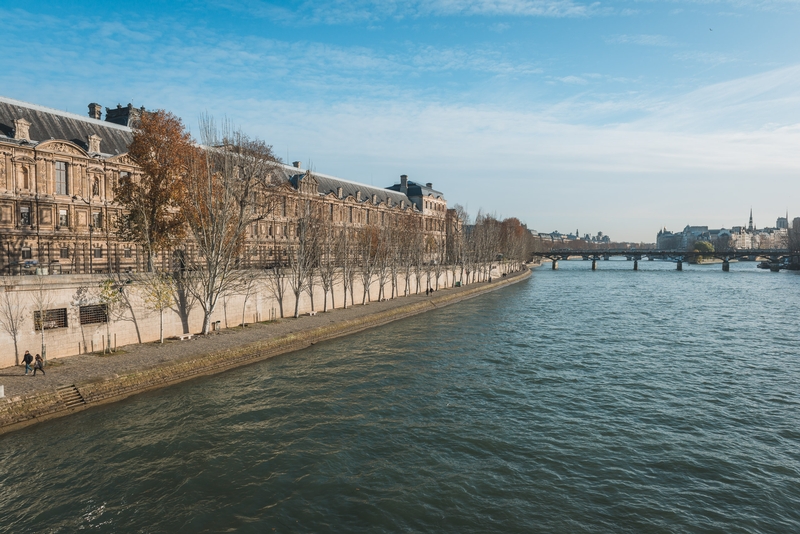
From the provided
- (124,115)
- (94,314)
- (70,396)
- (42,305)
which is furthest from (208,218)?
(124,115)

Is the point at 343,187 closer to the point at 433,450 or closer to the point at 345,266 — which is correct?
the point at 345,266

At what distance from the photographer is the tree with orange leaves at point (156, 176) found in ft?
124

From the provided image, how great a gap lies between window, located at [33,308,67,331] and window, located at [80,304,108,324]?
105 centimetres

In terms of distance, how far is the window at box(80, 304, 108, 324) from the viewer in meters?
29.2

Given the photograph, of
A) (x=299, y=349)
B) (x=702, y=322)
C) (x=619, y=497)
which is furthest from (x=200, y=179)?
(x=702, y=322)

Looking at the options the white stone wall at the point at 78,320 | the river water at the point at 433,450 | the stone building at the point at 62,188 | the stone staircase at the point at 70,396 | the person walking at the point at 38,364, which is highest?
the stone building at the point at 62,188

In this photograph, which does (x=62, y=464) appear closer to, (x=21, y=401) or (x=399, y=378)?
(x=21, y=401)

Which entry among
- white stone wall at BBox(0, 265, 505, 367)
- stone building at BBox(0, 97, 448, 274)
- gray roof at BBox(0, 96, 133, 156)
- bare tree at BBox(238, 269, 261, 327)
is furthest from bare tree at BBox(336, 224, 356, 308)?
gray roof at BBox(0, 96, 133, 156)

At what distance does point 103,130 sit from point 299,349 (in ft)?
105

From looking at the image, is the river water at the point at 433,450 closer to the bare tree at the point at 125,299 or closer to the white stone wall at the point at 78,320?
the white stone wall at the point at 78,320

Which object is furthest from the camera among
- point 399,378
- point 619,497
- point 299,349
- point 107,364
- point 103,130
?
point 103,130

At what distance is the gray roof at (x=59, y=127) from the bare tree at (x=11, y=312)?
2041 cm

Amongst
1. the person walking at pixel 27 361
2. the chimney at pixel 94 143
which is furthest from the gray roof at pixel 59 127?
the person walking at pixel 27 361

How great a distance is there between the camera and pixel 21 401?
68.0 ft
